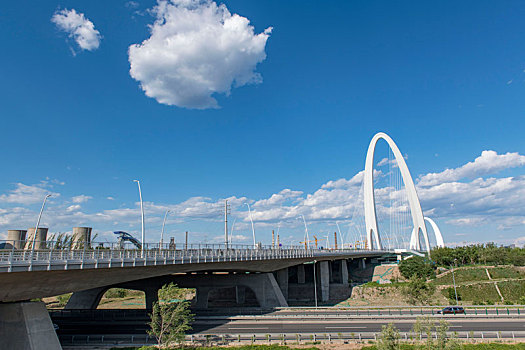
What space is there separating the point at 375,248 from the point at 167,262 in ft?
295

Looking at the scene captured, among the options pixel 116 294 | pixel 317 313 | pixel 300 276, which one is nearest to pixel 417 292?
pixel 317 313

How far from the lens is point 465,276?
72562 millimetres

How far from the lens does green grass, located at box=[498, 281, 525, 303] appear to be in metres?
59.2

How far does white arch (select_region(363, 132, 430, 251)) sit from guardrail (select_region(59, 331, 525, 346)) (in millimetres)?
78574

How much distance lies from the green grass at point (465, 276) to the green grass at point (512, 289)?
20.7 feet

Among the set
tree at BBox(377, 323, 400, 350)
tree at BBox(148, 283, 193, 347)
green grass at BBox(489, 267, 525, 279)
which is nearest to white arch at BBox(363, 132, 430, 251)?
green grass at BBox(489, 267, 525, 279)

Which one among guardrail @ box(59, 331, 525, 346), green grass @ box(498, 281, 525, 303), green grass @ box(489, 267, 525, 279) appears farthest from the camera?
green grass @ box(489, 267, 525, 279)

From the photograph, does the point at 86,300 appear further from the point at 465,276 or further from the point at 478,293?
the point at 465,276

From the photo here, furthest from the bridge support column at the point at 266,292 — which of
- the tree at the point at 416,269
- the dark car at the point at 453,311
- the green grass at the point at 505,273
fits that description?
the green grass at the point at 505,273

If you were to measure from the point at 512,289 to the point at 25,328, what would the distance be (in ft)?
242

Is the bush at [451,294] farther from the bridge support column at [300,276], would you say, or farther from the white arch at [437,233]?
the white arch at [437,233]

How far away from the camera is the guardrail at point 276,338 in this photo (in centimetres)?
2689

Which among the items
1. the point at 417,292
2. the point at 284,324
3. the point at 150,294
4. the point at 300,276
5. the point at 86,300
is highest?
the point at 300,276

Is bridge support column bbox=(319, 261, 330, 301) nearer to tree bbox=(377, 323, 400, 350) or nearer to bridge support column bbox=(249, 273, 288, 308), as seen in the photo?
bridge support column bbox=(249, 273, 288, 308)
